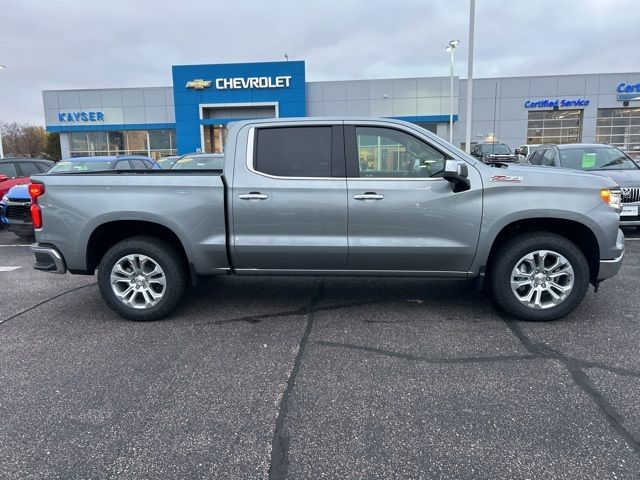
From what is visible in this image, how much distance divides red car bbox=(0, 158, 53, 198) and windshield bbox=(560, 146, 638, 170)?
12.3 m

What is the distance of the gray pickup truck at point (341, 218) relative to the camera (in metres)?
4.50

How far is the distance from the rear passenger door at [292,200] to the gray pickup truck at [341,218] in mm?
11

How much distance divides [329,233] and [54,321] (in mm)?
3004

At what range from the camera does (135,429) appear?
9.77 ft

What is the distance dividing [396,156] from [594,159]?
22.8 ft

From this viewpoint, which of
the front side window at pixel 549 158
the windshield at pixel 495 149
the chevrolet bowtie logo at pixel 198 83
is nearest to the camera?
the front side window at pixel 549 158

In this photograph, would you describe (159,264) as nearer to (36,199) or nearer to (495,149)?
(36,199)

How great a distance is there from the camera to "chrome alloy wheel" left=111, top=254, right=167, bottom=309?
15.9 ft

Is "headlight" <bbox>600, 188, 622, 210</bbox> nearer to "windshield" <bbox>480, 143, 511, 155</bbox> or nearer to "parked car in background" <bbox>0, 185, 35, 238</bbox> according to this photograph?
"parked car in background" <bbox>0, 185, 35, 238</bbox>

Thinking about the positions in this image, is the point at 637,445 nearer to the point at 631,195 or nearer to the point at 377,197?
the point at 377,197

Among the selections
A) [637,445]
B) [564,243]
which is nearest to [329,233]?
[564,243]

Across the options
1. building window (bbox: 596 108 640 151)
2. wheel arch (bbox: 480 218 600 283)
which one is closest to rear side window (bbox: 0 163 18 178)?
wheel arch (bbox: 480 218 600 283)

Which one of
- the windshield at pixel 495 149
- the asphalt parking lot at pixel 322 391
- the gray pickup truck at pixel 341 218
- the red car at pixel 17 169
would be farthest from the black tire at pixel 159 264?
the windshield at pixel 495 149

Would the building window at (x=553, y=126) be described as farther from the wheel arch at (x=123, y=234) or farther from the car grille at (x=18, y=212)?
the wheel arch at (x=123, y=234)
